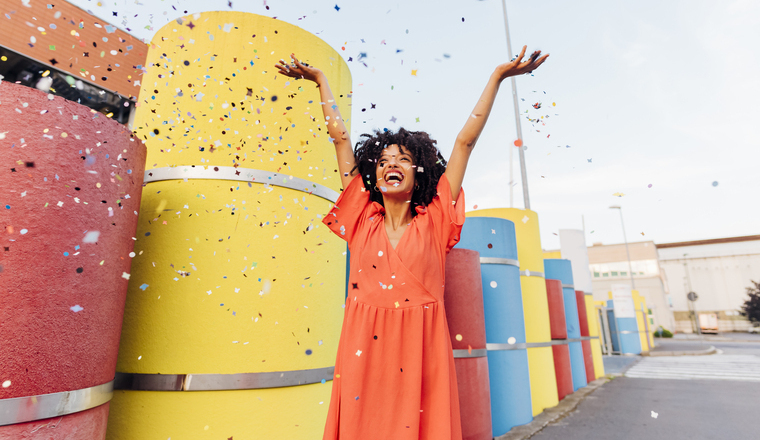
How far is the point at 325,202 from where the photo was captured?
112 inches

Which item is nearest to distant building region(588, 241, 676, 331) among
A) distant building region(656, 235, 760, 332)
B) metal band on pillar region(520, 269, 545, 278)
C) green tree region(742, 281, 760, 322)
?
distant building region(656, 235, 760, 332)

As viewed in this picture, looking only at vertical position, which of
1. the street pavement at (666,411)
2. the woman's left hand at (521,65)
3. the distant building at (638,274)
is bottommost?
the street pavement at (666,411)

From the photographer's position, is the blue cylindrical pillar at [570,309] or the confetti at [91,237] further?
the blue cylindrical pillar at [570,309]

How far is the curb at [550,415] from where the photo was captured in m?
4.71

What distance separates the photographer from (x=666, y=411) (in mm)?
6504

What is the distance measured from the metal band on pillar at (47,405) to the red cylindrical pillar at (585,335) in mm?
9861

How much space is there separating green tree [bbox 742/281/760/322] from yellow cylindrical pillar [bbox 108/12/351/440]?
191 ft

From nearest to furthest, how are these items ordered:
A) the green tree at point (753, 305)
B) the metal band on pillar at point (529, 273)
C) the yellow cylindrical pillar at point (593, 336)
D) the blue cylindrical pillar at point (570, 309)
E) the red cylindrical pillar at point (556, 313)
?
the metal band on pillar at point (529, 273)
the red cylindrical pillar at point (556, 313)
the blue cylindrical pillar at point (570, 309)
the yellow cylindrical pillar at point (593, 336)
the green tree at point (753, 305)

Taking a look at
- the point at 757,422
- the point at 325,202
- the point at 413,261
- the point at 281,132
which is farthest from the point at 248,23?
the point at 757,422

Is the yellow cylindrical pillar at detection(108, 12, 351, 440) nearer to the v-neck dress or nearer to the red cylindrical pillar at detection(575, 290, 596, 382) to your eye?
the v-neck dress

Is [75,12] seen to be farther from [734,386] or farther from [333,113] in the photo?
[734,386]

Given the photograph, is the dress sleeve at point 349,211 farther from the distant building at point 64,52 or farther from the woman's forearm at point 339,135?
the distant building at point 64,52

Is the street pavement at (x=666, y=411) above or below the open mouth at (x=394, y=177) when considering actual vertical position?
below

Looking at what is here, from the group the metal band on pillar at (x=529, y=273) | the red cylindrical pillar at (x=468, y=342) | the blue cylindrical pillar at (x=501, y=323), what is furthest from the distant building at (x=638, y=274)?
the red cylindrical pillar at (x=468, y=342)
